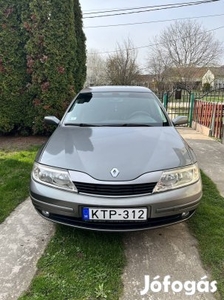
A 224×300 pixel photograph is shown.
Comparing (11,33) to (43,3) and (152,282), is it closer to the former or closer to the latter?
(43,3)

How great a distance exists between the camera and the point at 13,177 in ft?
12.9

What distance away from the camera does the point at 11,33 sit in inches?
225

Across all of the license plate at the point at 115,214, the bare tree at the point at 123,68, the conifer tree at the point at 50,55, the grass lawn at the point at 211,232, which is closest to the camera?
the license plate at the point at 115,214

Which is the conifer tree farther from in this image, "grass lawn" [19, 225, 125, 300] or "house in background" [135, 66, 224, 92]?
"house in background" [135, 66, 224, 92]

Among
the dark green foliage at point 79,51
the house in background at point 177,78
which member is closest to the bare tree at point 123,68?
the house in background at point 177,78

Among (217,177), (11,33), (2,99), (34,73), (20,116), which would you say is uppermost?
(11,33)

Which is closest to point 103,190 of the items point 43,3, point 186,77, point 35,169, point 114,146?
point 114,146

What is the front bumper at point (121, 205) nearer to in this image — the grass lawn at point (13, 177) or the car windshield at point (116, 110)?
the grass lawn at point (13, 177)

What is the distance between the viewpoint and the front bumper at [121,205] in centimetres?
198

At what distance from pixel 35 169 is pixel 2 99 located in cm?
433

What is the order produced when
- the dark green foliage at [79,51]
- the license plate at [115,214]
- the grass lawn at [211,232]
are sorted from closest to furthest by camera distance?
1. the license plate at [115,214]
2. the grass lawn at [211,232]
3. the dark green foliage at [79,51]

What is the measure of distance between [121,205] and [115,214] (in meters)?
0.09

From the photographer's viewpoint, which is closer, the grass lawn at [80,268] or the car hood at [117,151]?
the grass lawn at [80,268]

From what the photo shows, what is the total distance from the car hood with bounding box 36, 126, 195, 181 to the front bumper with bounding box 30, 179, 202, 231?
0.19 meters
